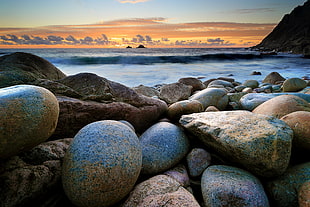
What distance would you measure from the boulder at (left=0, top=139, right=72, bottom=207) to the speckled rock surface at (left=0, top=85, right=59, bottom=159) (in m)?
0.16

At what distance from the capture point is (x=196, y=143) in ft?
8.29

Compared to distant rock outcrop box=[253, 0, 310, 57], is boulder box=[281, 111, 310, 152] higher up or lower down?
lower down

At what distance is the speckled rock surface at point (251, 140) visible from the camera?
1.69 meters

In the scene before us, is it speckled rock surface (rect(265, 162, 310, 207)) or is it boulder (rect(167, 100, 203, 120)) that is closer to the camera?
speckled rock surface (rect(265, 162, 310, 207))

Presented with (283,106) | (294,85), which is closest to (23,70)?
(283,106)

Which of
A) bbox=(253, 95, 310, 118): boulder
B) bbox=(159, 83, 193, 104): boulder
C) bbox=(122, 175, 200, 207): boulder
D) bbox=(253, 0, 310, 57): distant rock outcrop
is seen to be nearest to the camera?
bbox=(122, 175, 200, 207): boulder

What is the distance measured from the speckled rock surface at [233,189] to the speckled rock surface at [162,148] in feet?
1.47

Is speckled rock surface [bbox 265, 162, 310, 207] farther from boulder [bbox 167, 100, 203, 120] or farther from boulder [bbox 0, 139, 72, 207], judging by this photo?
boulder [bbox 0, 139, 72, 207]

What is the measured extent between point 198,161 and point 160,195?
2.22ft

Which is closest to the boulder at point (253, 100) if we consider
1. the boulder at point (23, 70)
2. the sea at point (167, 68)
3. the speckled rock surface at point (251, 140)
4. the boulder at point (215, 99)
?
the boulder at point (215, 99)

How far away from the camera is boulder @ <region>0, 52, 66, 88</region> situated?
2695mm

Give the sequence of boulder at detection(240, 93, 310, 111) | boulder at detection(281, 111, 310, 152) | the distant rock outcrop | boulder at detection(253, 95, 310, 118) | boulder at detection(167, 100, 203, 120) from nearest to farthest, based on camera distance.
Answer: boulder at detection(281, 111, 310, 152) → boulder at detection(253, 95, 310, 118) → boulder at detection(167, 100, 203, 120) → boulder at detection(240, 93, 310, 111) → the distant rock outcrop

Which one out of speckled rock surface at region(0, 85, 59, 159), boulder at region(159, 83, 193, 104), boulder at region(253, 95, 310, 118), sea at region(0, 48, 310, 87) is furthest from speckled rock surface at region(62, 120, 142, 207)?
sea at region(0, 48, 310, 87)

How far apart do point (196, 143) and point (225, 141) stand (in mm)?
644
